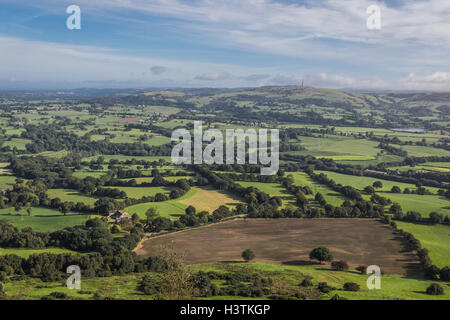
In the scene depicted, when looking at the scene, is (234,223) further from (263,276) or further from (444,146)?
(444,146)

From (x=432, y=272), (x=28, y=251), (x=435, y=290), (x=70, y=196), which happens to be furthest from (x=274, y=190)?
(x=28, y=251)

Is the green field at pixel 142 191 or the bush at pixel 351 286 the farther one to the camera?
the green field at pixel 142 191

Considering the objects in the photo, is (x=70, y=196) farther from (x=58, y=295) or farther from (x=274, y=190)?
(x=274, y=190)

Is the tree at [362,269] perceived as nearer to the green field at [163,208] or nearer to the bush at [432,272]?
the bush at [432,272]

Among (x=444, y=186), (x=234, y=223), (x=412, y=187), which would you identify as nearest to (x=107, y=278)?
(x=234, y=223)

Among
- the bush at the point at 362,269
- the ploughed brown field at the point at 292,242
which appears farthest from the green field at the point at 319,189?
the bush at the point at 362,269

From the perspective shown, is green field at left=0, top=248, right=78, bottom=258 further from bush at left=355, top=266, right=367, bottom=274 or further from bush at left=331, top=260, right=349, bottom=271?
bush at left=355, top=266, right=367, bottom=274
